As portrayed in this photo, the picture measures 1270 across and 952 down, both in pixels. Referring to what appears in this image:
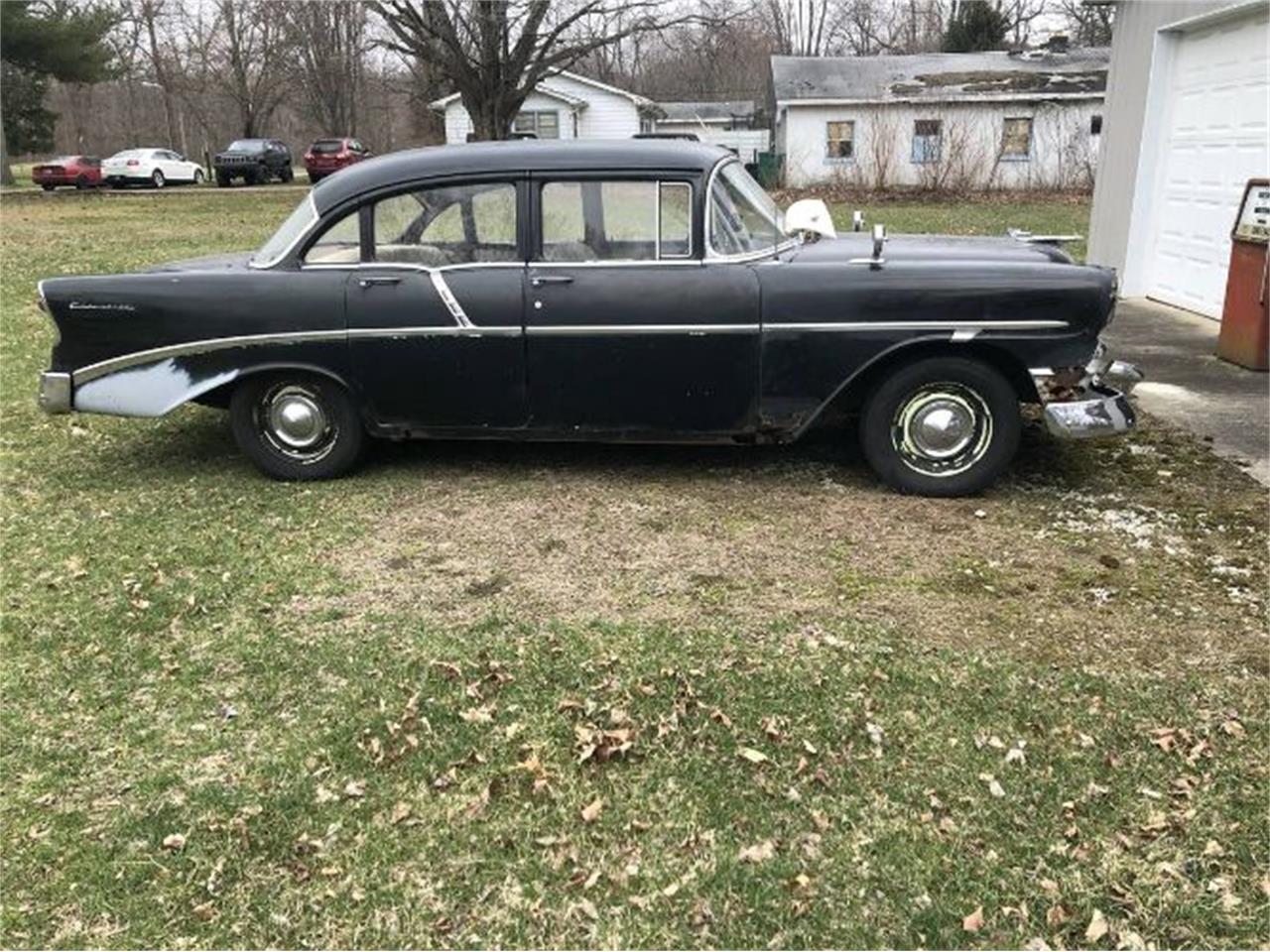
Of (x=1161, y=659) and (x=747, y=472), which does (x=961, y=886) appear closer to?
(x=1161, y=659)

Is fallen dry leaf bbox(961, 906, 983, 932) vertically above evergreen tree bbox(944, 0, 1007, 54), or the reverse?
evergreen tree bbox(944, 0, 1007, 54)

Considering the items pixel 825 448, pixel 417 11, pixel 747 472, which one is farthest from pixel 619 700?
pixel 417 11

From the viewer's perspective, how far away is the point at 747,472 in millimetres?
5703

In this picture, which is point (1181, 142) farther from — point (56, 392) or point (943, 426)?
point (56, 392)

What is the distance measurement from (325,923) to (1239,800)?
2.49 metres

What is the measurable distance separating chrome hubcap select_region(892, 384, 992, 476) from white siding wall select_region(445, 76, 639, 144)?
39.8 metres

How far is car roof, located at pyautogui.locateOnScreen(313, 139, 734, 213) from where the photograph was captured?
5.26m

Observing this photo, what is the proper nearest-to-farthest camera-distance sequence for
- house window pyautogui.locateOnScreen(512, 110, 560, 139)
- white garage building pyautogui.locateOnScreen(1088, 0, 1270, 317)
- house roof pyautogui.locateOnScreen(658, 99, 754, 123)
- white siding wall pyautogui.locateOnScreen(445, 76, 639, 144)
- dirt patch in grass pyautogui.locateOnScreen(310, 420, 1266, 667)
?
dirt patch in grass pyautogui.locateOnScreen(310, 420, 1266, 667) < white garage building pyautogui.locateOnScreen(1088, 0, 1270, 317) < house window pyautogui.locateOnScreen(512, 110, 560, 139) < white siding wall pyautogui.locateOnScreen(445, 76, 639, 144) < house roof pyautogui.locateOnScreen(658, 99, 754, 123)

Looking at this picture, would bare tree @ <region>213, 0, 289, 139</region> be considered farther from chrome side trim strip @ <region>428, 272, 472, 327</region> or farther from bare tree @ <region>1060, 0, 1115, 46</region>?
chrome side trim strip @ <region>428, 272, 472, 327</region>

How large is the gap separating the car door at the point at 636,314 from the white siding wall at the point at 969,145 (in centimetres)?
2721

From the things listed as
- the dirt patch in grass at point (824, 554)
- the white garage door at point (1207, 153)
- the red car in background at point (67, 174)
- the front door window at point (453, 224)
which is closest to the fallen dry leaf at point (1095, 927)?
the dirt patch in grass at point (824, 554)

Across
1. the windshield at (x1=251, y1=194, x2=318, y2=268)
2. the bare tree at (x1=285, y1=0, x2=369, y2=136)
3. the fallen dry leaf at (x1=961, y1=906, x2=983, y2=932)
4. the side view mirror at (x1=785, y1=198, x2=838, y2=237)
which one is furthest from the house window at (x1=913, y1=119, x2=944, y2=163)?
the fallen dry leaf at (x1=961, y1=906, x2=983, y2=932)

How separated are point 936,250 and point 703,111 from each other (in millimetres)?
47234

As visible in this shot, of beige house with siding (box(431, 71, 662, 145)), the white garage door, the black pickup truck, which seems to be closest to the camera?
the white garage door
